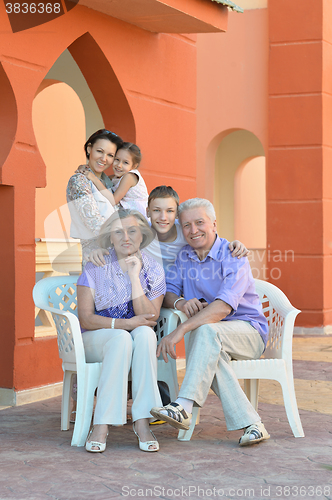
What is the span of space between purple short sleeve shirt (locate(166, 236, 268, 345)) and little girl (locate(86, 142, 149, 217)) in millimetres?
739

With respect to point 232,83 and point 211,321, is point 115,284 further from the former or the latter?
point 232,83

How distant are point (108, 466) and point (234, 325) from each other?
111cm

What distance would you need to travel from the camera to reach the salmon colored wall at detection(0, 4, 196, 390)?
4.55 metres

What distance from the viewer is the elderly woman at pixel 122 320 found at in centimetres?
337

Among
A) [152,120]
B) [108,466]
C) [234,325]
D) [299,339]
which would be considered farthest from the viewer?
[299,339]

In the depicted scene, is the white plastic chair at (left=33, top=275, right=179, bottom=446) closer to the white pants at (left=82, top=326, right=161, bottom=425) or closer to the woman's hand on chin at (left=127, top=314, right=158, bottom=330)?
the white pants at (left=82, top=326, right=161, bottom=425)

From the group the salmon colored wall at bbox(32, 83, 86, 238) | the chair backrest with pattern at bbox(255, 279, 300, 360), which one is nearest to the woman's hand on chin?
the chair backrest with pattern at bbox(255, 279, 300, 360)

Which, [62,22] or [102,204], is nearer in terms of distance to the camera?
[102,204]

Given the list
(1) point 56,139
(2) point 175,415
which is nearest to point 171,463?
(2) point 175,415

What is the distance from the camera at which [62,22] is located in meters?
4.91

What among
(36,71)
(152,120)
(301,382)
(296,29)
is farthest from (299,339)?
(36,71)

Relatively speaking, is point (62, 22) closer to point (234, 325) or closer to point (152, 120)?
point (152, 120)

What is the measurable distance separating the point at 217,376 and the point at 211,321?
1.05ft

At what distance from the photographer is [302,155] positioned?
28.0 feet
